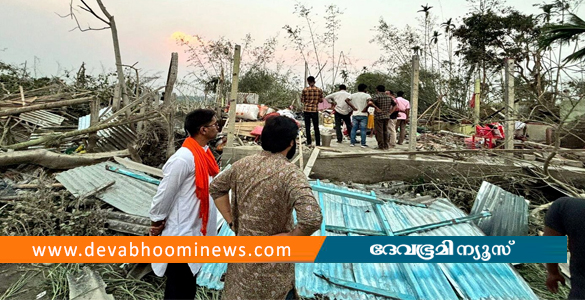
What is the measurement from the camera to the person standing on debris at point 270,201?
1669 millimetres

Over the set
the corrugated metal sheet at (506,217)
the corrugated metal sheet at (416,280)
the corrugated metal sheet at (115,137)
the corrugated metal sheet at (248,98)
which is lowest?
the corrugated metal sheet at (416,280)

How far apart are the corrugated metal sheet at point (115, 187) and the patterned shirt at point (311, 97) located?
11.8ft

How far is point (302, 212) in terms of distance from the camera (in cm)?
160

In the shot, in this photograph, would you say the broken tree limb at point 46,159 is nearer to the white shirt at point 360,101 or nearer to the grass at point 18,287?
the grass at point 18,287

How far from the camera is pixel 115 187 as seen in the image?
4.34m

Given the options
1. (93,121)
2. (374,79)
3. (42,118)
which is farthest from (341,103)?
(374,79)

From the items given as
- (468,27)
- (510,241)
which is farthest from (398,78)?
(510,241)

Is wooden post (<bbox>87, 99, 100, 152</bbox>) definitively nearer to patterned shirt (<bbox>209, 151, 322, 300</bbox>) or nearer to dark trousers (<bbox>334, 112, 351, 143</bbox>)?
dark trousers (<bbox>334, 112, 351, 143</bbox>)

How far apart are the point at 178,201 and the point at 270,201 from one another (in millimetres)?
694

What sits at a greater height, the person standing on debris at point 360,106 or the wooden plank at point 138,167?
the person standing on debris at point 360,106

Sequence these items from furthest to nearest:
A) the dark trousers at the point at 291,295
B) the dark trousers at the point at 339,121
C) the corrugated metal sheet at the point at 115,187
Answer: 1. the dark trousers at the point at 339,121
2. the corrugated metal sheet at the point at 115,187
3. the dark trousers at the point at 291,295

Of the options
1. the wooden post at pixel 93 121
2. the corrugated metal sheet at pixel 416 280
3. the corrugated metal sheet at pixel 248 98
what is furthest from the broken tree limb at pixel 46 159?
the corrugated metal sheet at pixel 248 98

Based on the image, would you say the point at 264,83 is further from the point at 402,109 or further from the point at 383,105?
the point at 383,105

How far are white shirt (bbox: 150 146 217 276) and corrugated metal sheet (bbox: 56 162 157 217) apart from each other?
6.84 ft
